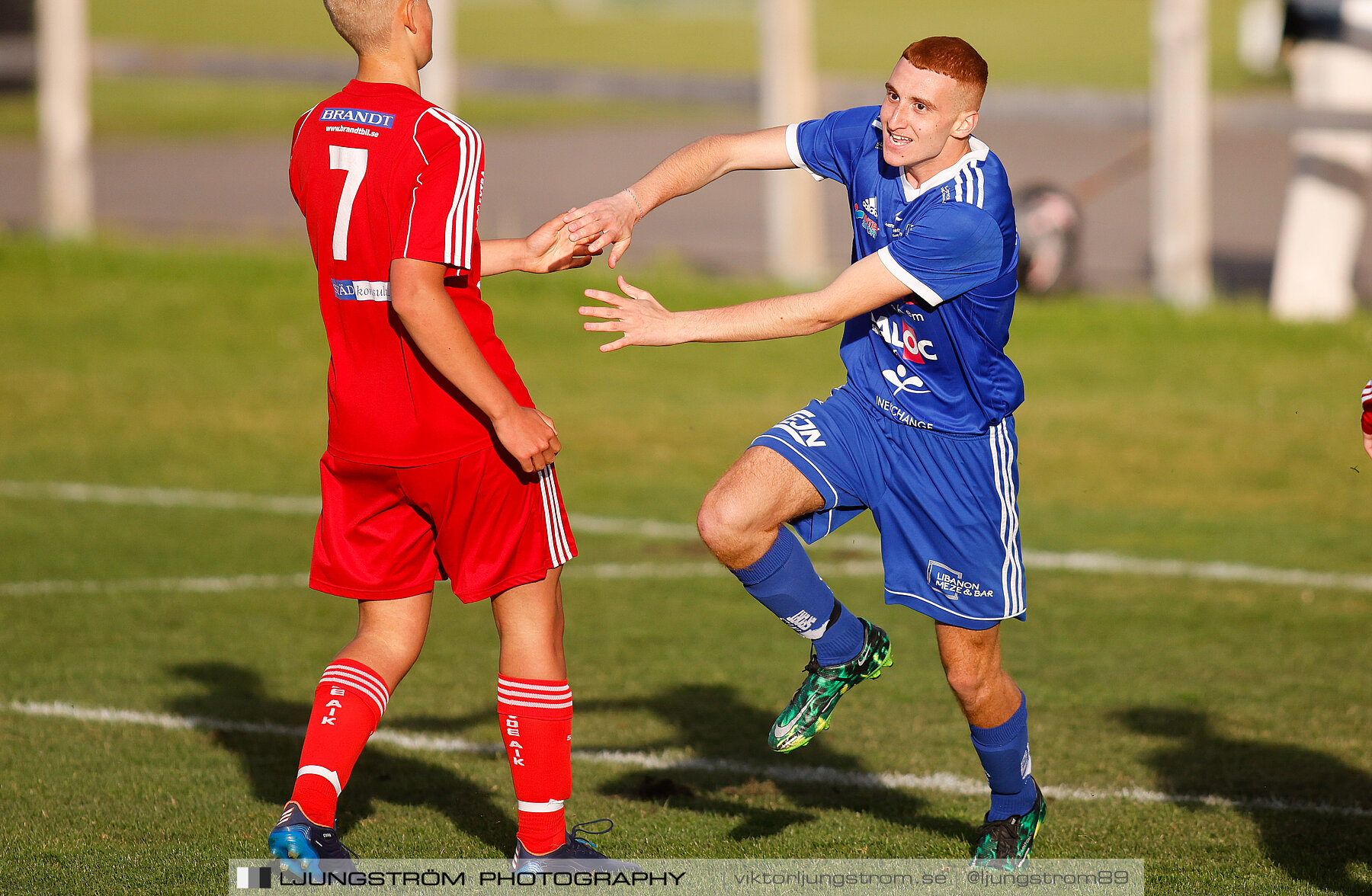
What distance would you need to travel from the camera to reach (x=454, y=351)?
12.8 feet

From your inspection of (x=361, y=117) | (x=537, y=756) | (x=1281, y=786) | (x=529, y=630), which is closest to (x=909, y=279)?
(x=529, y=630)

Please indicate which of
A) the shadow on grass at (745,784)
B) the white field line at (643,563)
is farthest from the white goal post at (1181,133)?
the shadow on grass at (745,784)

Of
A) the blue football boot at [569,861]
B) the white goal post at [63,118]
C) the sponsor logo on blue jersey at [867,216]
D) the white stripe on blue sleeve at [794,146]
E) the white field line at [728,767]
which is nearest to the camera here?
the blue football boot at [569,861]

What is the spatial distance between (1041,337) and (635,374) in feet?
10.4

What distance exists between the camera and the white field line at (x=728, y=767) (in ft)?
16.8

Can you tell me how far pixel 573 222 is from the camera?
4410mm

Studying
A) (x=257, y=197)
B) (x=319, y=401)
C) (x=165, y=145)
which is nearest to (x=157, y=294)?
(x=319, y=401)

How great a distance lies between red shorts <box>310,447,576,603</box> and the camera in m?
4.11

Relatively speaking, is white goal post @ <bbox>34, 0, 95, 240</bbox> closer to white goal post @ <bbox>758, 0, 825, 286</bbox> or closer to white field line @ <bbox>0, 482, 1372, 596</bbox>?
white goal post @ <bbox>758, 0, 825, 286</bbox>

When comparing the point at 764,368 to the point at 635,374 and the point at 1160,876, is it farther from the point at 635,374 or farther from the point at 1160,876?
the point at 1160,876

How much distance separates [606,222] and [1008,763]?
1.83 meters

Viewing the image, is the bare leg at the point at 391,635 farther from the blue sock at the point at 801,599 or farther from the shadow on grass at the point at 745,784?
the shadow on grass at the point at 745,784

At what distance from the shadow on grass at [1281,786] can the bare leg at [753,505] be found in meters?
1.59

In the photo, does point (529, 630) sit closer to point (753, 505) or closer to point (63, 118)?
point (753, 505)
